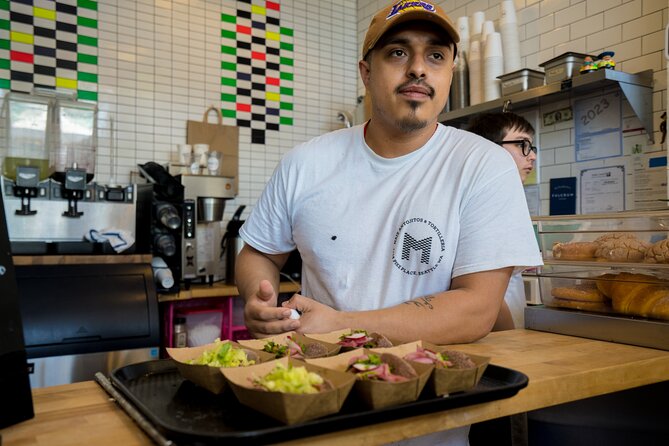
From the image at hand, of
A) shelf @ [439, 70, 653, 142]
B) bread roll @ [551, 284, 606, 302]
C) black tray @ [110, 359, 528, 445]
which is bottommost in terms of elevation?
black tray @ [110, 359, 528, 445]

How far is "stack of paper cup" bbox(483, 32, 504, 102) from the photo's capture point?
3338mm

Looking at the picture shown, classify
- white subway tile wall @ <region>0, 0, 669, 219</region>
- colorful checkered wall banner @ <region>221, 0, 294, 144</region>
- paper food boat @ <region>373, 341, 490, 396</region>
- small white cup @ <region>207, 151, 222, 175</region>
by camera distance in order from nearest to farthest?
paper food boat @ <region>373, 341, 490, 396</region>, white subway tile wall @ <region>0, 0, 669, 219</region>, small white cup @ <region>207, 151, 222, 175</region>, colorful checkered wall banner @ <region>221, 0, 294, 144</region>

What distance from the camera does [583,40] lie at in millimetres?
3174

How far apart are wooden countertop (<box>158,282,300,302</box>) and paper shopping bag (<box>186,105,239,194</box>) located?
3.05 feet

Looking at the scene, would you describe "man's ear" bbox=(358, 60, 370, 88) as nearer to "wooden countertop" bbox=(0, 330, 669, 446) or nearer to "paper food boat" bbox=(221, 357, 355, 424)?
"wooden countertop" bbox=(0, 330, 669, 446)

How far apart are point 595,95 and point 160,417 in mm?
2968

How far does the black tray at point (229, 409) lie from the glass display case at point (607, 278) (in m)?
0.58

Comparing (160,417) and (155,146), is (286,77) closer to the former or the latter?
(155,146)

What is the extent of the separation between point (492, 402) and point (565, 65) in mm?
2435

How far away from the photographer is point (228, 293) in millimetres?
3500

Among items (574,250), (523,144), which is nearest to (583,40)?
(523,144)

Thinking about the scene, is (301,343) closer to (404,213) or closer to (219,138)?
(404,213)

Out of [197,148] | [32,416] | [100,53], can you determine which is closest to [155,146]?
[197,148]

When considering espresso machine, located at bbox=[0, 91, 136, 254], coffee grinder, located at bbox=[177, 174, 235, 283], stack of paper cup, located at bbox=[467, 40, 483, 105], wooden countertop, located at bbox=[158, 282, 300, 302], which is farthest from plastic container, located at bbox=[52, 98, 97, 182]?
stack of paper cup, located at bbox=[467, 40, 483, 105]
